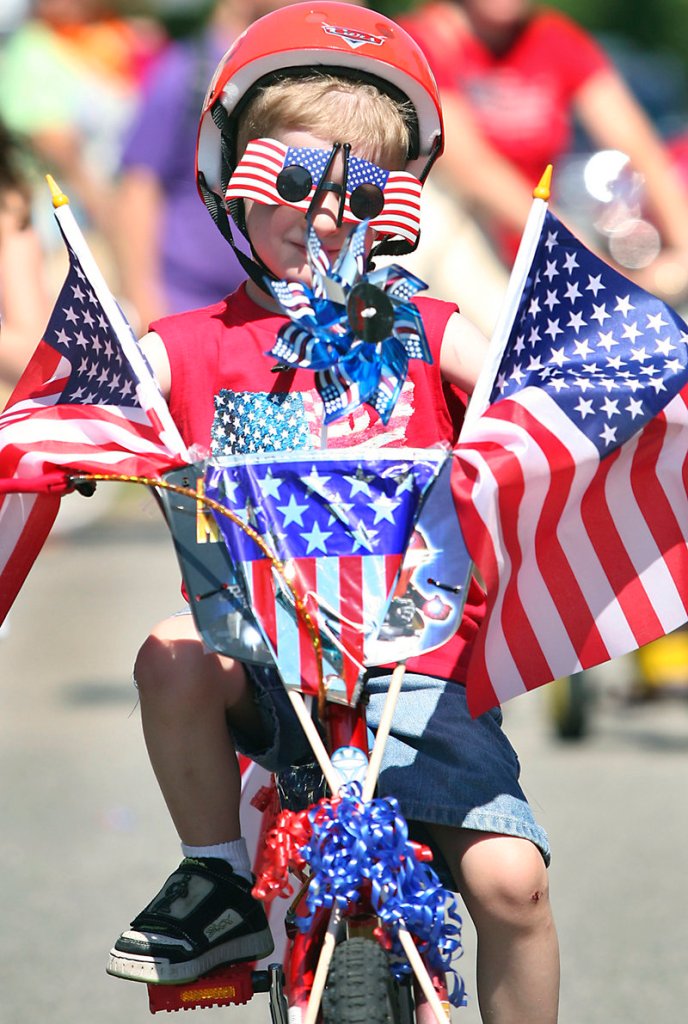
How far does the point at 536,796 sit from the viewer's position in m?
6.64

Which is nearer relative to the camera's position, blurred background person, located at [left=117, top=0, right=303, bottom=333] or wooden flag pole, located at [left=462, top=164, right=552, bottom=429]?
wooden flag pole, located at [left=462, top=164, right=552, bottom=429]

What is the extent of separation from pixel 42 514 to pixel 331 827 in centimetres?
86

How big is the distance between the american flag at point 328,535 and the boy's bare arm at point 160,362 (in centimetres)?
39

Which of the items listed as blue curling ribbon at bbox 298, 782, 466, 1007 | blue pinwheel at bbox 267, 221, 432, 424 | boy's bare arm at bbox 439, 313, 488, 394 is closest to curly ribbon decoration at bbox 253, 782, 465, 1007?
blue curling ribbon at bbox 298, 782, 466, 1007

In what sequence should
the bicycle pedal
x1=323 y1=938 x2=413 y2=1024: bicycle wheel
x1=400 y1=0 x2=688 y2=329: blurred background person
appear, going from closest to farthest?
1. x1=323 y1=938 x2=413 y2=1024: bicycle wheel
2. the bicycle pedal
3. x1=400 y1=0 x2=688 y2=329: blurred background person

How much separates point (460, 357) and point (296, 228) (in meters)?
0.35

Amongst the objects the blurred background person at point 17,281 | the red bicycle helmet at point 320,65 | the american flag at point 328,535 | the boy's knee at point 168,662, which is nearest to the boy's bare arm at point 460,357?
the red bicycle helmet at point 320,65

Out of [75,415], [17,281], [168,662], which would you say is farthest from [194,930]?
[17,281]

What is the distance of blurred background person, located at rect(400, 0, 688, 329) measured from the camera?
761 centimetres

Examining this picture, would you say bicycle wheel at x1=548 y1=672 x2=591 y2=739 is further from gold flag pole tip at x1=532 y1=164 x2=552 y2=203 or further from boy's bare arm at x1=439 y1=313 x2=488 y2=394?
gold flag pole tip at x1=532 y1=164 x2=552 y2=203

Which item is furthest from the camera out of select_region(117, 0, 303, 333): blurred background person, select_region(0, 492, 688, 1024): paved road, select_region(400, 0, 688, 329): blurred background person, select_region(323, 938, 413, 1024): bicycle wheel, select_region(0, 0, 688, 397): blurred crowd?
select_region(400, 0, 688, 329): blurred background person

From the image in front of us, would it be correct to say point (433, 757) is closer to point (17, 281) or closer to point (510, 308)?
point (510, 308)

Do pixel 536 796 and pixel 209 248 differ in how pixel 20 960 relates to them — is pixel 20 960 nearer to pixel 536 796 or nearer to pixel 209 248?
pixel 536 796

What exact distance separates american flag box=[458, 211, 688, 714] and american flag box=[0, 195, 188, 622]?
531 millimetres
